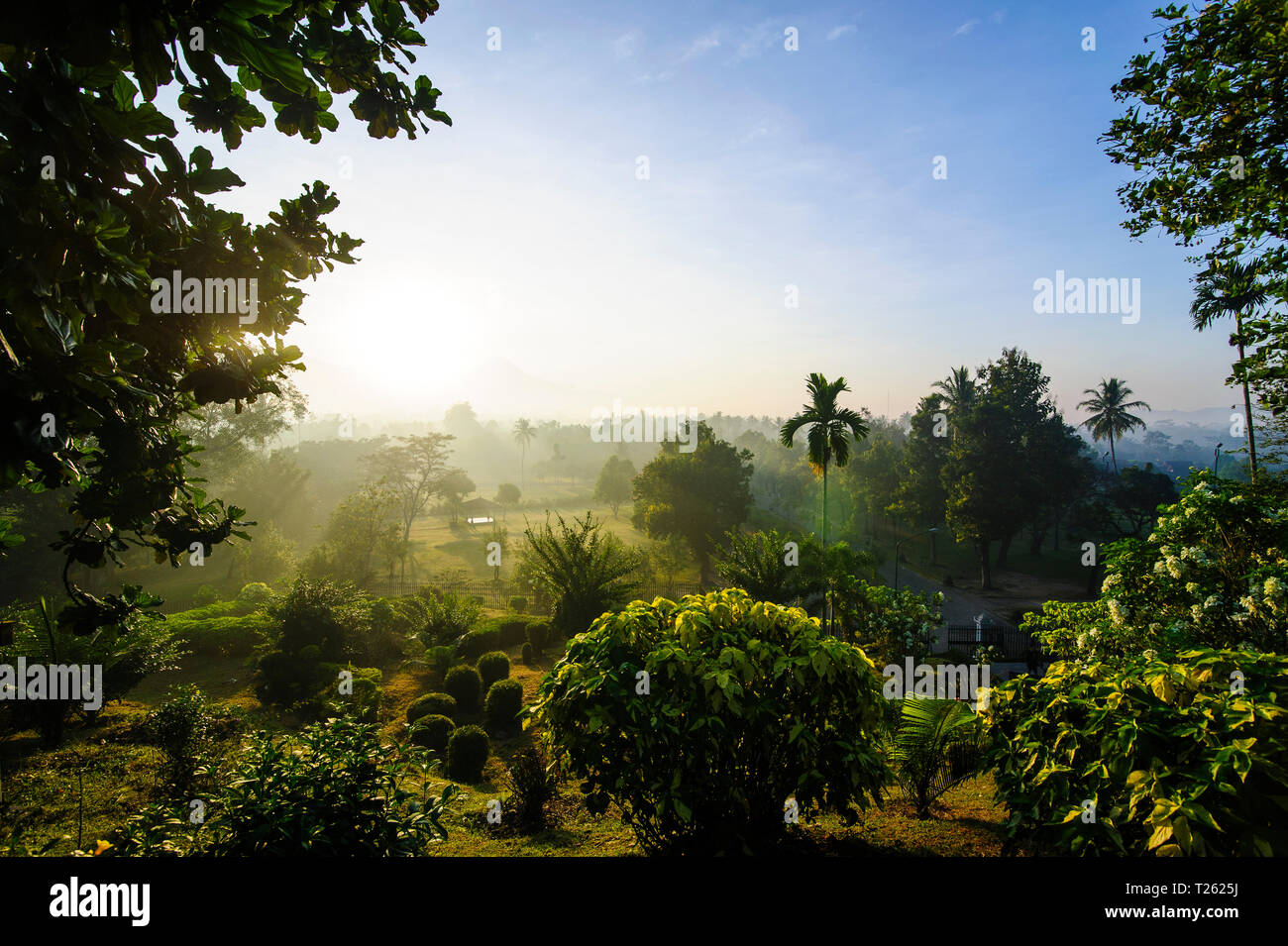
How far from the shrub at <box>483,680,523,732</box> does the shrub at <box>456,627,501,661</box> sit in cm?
416

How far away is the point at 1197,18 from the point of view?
6.74 m

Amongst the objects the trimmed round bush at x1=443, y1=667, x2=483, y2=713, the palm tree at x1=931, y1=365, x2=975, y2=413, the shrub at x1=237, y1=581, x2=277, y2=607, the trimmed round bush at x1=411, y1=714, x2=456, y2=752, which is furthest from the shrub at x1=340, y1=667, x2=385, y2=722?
the palm tree at x1=931, y1=365, x2=975, y2=413

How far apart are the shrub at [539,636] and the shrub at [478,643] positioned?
3.49ft

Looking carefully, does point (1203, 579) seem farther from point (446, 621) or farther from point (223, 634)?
point (223, 634)

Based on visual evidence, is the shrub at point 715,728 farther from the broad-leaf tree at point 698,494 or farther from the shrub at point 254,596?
the broad-leaf tree at point 698,494

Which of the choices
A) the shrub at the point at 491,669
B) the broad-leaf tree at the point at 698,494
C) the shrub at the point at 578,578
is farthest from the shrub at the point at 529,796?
the broad-leaf tree at the point at 698,494

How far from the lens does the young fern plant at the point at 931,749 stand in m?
6.34

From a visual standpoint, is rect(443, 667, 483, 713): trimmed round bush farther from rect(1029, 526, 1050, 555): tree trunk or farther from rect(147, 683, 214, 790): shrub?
rect(1029, 526, 1050, 555): tree trunk

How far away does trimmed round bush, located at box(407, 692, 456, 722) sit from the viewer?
10961 millimetres

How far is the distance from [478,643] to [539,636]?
1809 mm

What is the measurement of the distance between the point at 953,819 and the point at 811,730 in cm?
323

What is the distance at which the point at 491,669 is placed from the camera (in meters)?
13.3
